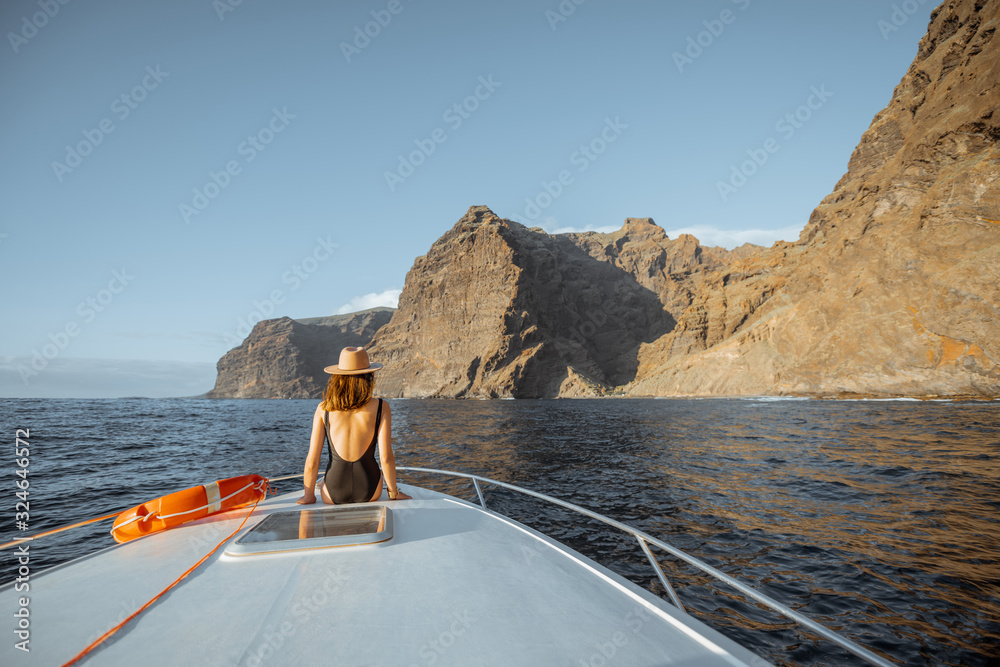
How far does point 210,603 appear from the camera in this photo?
6.68 feet

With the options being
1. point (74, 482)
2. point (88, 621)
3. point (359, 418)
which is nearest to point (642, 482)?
point (359, 418)

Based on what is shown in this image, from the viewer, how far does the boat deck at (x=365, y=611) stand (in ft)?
5.52

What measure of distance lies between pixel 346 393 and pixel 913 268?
225 ft

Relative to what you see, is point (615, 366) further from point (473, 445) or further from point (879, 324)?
point (473, 445)

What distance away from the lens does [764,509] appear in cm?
832

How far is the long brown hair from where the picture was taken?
3746mm

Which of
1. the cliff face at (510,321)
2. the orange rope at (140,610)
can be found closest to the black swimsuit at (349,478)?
the orange rope at (140,610)

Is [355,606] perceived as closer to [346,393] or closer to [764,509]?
[346,393]

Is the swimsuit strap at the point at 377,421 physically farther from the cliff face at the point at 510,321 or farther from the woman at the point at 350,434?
the cliff face at the point at 510,321

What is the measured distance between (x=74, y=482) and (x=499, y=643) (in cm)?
1504

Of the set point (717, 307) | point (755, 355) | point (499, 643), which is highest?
point (717, 307)

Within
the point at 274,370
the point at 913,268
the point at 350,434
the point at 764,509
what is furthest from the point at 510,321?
the point at 274,370

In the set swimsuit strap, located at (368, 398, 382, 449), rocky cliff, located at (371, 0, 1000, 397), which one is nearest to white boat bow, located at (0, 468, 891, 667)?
swimsuit strap, located at (368, 398, 382, 449)

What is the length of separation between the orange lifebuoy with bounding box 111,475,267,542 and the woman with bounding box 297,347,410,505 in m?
0.56
